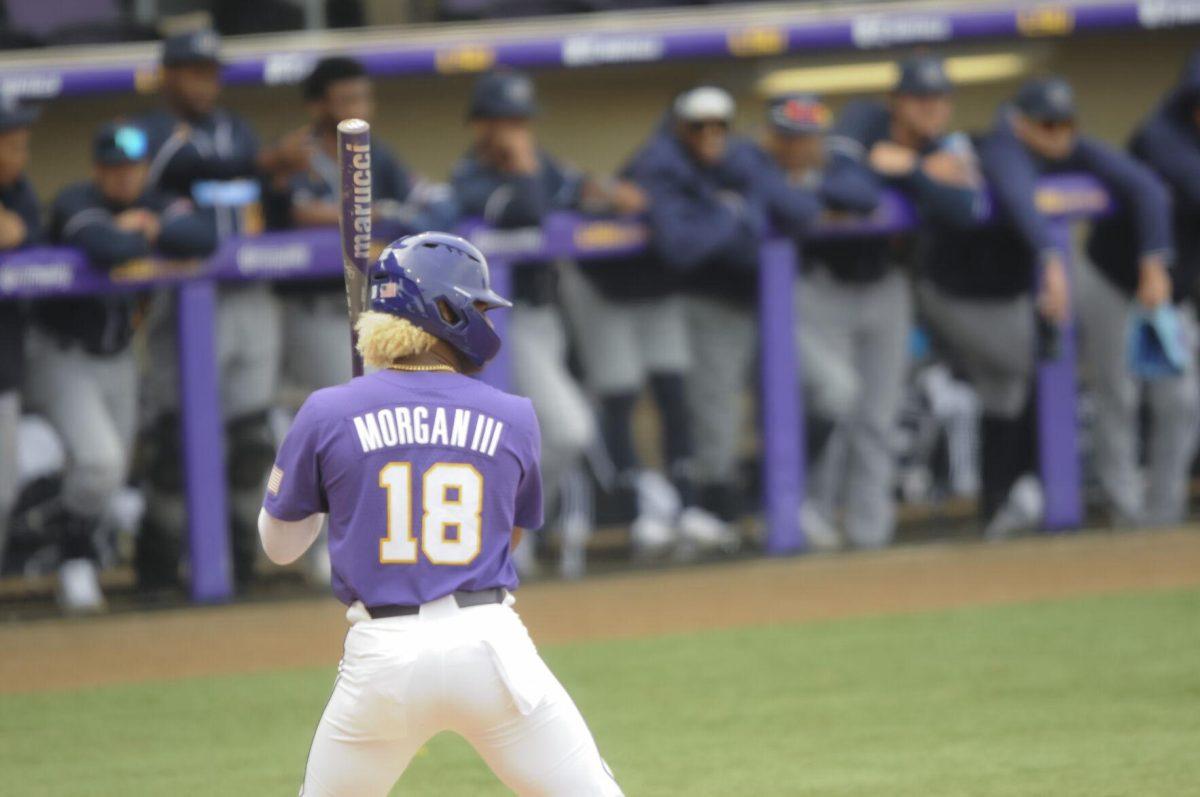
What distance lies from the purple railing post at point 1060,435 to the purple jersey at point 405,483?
5.24 m

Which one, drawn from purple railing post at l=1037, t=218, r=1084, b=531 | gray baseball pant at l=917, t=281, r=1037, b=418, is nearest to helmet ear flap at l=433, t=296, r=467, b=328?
gray baseball pant at l=917, t=281, r=1037, b=418

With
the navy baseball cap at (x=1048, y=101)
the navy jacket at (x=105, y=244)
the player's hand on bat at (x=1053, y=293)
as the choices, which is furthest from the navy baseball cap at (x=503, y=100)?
the player's hand on bat at (x=1053, y=293)

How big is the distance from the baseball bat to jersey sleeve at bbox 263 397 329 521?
15.6 inches

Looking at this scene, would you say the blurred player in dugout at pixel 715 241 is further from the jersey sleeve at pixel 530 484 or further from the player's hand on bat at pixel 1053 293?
the jersey sleeve at pixel 530 484

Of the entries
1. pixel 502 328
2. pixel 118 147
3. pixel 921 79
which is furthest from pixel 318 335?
pixel 921 79

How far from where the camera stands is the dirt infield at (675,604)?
677cm

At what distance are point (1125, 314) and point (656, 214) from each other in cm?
225

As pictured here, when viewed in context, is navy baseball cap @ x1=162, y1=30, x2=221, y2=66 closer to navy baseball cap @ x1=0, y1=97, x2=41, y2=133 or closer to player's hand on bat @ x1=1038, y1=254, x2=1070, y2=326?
navy baseball cap @ x1=0, y1=97, x2=41, y2=133

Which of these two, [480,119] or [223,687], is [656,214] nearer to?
[480,119]

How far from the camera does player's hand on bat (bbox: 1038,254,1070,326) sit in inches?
317

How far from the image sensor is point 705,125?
7914 millimetres

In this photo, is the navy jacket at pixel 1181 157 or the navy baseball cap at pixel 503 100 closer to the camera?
the navy baseball cap at pixel 503 100

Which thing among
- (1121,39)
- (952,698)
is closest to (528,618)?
(952,698)

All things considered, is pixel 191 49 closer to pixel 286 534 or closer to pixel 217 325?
pixel 217 325
